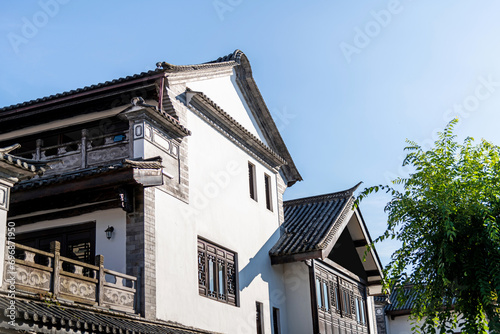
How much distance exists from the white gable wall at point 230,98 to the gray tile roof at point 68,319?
6736 millimetres

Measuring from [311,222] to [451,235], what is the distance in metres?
9.34

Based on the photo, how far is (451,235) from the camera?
10516mm

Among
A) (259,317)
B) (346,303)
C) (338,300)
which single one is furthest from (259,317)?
(346,303)

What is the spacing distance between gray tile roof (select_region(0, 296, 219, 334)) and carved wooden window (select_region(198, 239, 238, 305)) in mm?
2604

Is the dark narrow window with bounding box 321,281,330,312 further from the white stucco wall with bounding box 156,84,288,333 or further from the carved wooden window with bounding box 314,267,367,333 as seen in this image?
the white stucco wall with bounding box 156,84,288,333

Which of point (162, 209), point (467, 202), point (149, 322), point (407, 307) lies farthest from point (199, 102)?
point (407, 307)

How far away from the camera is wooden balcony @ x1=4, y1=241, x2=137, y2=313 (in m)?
9.51

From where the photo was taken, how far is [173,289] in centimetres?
1289

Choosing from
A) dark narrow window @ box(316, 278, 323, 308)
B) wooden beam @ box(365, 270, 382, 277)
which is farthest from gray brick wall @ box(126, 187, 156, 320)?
wooden beam @ box(365, 270, 382, 277)

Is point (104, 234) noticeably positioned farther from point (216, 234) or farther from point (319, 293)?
point (319, 293)

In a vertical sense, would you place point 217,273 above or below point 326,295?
above

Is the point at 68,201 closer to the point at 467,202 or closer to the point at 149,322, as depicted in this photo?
the point at 149,322

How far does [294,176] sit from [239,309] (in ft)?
22.1

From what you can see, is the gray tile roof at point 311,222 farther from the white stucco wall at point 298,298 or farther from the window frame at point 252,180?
the window frame at point 252,180
